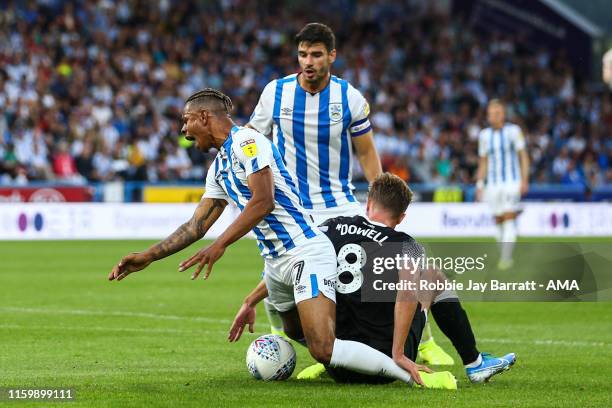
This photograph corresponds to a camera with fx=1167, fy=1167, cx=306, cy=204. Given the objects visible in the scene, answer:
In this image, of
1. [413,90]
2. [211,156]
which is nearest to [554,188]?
[413,90]

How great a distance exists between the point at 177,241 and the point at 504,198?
11517 mm

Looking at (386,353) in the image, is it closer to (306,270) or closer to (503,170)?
(306,270)

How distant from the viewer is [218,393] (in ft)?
21.6

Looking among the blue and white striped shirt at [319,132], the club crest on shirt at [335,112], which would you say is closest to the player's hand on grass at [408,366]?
the blue and white striped shirt at [319,132]

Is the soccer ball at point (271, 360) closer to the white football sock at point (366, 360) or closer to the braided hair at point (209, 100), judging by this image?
the white football sock at point (366, 360)

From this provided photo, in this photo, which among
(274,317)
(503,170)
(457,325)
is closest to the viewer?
(457,325)

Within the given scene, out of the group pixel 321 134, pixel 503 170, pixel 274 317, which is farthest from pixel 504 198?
pixel 274 317

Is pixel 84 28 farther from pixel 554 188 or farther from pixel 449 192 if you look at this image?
pixel 554 188

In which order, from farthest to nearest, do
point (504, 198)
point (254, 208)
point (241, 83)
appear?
point (241, 83) → point (504, 198) → point (254, 208)

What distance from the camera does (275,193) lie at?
23.2ft

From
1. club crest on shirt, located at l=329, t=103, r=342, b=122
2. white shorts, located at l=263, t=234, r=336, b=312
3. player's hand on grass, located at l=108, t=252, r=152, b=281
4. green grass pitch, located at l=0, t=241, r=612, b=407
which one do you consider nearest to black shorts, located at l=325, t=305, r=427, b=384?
green grass pitch, located at l=0, t=241, r=612, b=407

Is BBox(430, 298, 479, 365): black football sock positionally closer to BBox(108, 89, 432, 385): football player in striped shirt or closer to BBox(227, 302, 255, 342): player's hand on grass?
BBox(108, 89, 432, 385): football player in striped shirt

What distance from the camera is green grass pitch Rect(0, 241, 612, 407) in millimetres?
6465

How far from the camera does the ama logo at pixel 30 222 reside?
2277 cm
